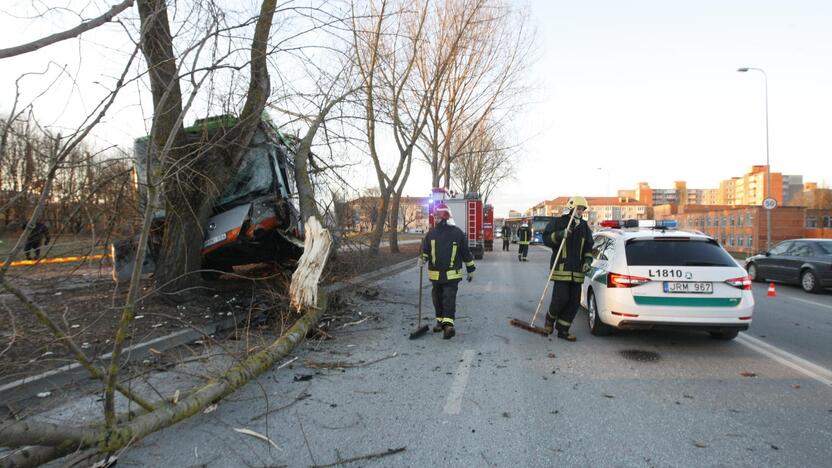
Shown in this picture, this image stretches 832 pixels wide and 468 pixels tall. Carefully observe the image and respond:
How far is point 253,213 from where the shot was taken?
8.12 m

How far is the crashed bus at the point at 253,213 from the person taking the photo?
795 centimetres

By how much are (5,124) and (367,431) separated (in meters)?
3.14

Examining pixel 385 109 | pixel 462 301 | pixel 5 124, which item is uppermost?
pixel 385 109

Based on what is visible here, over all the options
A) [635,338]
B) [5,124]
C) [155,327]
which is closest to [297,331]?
[155,327]

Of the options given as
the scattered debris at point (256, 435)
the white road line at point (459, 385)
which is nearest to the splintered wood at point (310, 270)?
the white road line at point (459, 385)

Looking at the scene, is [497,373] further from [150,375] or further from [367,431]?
[150,375]

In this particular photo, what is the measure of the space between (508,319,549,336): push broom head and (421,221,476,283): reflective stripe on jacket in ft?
3.54

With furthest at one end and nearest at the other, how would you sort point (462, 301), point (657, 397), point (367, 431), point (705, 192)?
point (705, 192), point (462, 301), point (657, 397), point (367, 431)

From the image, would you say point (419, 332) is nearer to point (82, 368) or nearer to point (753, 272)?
point (82, 368)

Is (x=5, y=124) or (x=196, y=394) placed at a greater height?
(x=5, y=124)

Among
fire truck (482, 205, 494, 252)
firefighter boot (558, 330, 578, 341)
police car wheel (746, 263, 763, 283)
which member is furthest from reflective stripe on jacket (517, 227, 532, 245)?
firefighter boot (558, 330, 578, 341)

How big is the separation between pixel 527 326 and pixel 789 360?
2.94 m

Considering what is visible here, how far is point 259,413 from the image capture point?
12.9 feet

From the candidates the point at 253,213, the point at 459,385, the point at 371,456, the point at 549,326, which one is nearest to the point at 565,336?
the point at 549,326
